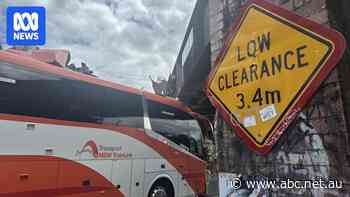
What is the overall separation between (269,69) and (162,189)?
5161 mm

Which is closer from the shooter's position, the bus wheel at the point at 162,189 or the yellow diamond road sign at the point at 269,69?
the yellow diamond road sign at the point at 269,69

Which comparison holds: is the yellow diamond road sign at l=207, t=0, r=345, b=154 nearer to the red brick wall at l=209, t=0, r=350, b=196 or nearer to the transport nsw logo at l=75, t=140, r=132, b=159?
the red brick wall at l=209, t=0, r=350, b=196

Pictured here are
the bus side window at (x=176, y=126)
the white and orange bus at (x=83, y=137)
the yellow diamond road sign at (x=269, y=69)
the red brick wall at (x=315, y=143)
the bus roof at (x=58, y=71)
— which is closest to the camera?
the red brick wall at (x=315, y=143)

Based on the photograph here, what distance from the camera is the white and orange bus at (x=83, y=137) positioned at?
14.2 feet

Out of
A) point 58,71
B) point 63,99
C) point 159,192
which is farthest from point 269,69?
point 159,192

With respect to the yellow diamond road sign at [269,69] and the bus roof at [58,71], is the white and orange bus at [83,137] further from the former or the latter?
the yellow diamond road sign at [269,69]

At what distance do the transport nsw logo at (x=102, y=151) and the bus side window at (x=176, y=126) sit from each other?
1.20 m

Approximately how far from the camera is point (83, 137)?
5.35 m

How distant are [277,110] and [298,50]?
61 centimetres

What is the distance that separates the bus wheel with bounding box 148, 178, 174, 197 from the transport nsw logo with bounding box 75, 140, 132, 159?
1.25 metres

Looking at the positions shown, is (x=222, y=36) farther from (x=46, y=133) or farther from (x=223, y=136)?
(x=46, y=133)

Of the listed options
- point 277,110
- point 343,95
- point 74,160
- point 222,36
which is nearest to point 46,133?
point 74,160

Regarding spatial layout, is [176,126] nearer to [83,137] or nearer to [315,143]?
[83,137]

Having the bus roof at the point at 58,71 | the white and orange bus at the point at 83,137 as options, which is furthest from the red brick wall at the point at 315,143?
the bus roof at the point at 58,71
